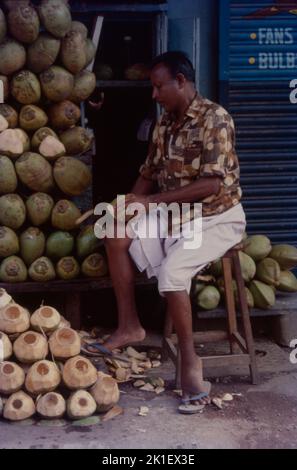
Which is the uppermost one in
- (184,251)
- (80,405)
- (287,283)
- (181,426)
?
(184,251)

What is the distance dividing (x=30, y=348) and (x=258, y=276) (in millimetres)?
1714

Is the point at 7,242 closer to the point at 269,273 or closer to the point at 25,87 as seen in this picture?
the point at 25,87

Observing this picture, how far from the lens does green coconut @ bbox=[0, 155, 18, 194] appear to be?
4238 mm

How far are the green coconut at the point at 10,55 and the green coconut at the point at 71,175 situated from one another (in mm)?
624

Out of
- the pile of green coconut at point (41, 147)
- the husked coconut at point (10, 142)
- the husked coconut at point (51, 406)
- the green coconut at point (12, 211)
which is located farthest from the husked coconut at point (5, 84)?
the husked coconut at point (51, 406)

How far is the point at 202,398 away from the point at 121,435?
0.51 m

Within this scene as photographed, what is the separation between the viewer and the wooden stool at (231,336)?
3.92 meters

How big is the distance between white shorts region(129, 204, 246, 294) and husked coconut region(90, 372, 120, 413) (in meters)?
0.54

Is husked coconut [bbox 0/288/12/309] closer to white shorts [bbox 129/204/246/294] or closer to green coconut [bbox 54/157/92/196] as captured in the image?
white shorts [bbox 129/204/246/294]

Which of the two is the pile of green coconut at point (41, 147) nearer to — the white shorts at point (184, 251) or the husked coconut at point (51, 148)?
the husked coconut at point (51, 148)

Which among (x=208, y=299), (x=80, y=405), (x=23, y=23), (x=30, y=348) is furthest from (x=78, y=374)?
(x=23, y=23)

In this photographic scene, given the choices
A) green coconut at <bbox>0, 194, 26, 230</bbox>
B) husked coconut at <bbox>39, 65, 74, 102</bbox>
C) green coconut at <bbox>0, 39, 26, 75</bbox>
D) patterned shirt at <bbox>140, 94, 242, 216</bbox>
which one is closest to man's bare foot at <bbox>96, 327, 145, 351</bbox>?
patterned shirt at <bbox>140, 94, 242, 216</bbox>

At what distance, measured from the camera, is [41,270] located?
427cm
